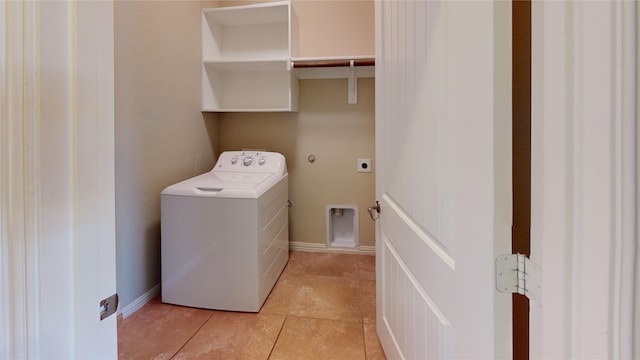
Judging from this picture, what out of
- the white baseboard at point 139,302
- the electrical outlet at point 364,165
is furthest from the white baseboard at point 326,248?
the white baseboard at point 139,302

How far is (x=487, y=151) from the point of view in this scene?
54cm

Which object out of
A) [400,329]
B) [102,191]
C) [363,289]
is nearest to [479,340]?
[400,329]

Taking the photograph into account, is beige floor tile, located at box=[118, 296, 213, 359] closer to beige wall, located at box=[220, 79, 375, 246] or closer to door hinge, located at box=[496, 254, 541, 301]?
beige wall, located at box=[220, 79, 375, 246]

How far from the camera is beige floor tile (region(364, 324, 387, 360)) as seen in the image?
1.47 m

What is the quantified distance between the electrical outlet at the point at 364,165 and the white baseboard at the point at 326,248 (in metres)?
0.71

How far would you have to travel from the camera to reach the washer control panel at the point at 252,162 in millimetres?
2473

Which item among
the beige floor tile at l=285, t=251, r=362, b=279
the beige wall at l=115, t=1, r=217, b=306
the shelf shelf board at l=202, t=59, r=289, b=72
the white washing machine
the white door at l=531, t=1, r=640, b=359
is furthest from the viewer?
the shelf shelf board at l=202, t=59, r=289, b=72

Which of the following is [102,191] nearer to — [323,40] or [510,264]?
[510,264]

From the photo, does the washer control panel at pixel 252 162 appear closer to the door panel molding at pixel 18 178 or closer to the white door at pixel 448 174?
the white door at pixel 448 174

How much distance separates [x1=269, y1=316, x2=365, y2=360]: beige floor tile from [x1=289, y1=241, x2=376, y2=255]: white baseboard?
1.10 metres

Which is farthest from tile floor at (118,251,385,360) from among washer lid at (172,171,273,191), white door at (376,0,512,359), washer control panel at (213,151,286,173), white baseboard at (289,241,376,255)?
washer control panel at (213,151,286,173)

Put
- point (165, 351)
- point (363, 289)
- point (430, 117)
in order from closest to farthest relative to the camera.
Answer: point (430, 117)
point (165, 351)
point (363, 289)

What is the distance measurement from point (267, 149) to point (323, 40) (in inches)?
43.5

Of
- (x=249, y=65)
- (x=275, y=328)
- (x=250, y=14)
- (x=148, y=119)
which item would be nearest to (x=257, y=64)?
(x=249, y=65)
